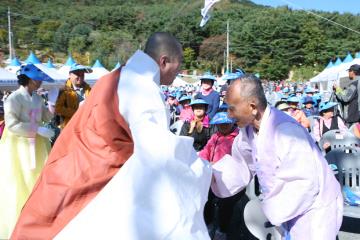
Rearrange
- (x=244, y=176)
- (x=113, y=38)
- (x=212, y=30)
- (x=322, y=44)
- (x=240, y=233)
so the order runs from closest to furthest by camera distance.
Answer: (x=244, y=176) → (x=240, y=233) → (x=322, y=44) → (x=113, y=38) → (x=212, y=30)

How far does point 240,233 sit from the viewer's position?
440 cm

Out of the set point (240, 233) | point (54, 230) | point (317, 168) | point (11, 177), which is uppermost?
point (317, 168)

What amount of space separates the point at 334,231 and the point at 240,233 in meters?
2.13

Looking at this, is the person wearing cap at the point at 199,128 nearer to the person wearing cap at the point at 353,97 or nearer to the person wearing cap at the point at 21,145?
the person wearing cap at the point at 21,145

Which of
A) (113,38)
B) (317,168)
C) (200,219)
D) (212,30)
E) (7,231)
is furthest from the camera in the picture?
(212,30)

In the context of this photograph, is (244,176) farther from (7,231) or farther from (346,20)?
(346,20)

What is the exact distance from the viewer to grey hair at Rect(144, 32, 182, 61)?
2.11 metres

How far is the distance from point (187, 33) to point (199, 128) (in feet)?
269

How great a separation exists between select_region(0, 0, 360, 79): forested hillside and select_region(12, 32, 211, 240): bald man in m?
60.6

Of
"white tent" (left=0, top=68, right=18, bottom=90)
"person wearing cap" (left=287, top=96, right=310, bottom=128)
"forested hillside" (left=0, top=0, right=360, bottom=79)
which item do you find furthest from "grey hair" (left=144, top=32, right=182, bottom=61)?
"forested hillside" (left=0, top=0, right=360, bottom=79)

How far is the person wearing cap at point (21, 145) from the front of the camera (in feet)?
13.9

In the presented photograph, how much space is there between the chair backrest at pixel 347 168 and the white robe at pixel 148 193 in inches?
101

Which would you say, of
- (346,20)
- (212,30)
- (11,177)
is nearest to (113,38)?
(212,30)

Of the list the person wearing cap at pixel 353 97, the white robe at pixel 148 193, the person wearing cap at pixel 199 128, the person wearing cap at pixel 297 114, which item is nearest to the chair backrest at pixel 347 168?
the person wearing cap at pixel 199 128
